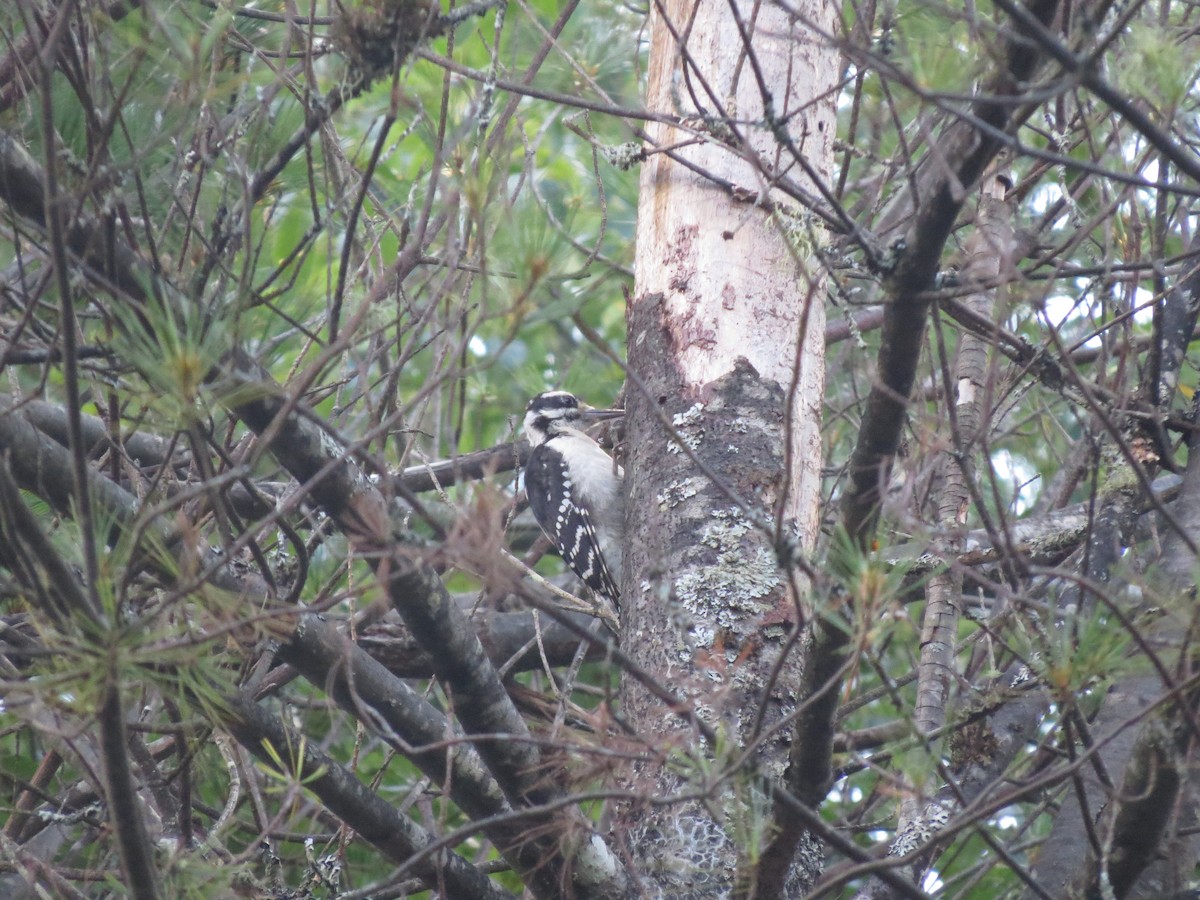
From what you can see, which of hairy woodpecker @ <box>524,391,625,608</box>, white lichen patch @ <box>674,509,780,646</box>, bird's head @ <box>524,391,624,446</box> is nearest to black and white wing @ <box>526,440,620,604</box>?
hairy woodpecker @ <box>524,391,625,608</box>

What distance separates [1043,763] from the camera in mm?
2928

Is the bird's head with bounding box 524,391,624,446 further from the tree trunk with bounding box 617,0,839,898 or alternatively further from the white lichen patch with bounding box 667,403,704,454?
the white lichen patch with bounding box 667,403,704,454

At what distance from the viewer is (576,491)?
537 cm

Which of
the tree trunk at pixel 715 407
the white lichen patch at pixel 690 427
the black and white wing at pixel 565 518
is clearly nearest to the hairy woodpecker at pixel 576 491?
the black and white wing at pixel 565 518

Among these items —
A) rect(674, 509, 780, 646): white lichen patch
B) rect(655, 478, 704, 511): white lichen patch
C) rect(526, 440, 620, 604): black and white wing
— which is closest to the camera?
rect(674, 509, 780, 646): white lichen patch

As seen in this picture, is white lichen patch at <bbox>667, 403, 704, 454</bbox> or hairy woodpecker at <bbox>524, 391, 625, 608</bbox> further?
hairy woodpecker at <bbox>524, 391, 625, 608</bbox>

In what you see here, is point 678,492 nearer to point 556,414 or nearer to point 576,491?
point 576,491

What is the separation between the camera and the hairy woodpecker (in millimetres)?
5012

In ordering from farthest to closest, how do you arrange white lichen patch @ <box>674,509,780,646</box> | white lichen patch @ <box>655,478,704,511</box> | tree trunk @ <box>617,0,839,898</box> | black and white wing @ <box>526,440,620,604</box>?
1. black and white wing @ <box>526,440,620,604</box>
2. white lichen patch @ <box>655,478,704,511</box>
3. white lichen patch @ <box>674,509,780,646</box>
4. tree trunk @ <box>617,0,839,898</box>

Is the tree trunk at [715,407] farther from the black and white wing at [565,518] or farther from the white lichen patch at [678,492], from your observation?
the black and white wing at [565,518]

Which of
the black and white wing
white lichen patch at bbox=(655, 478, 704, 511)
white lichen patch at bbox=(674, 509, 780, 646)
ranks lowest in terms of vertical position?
white lichen patch at bbox=(674, 509, 780, 646)

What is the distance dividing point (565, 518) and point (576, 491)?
194 millimetres

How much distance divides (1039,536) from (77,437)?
2.71m

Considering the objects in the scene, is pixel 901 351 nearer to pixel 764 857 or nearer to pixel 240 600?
pixel 764 857
